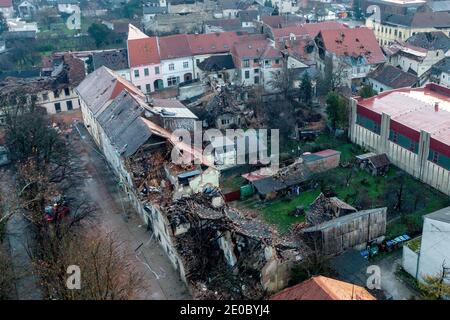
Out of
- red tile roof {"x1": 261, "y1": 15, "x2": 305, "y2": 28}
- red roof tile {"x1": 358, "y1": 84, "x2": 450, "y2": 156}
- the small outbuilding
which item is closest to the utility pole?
red roof tile {"x1": 358, "y1": 84, "x2": 450, "y2": 156}

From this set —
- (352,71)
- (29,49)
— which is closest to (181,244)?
(352,71)

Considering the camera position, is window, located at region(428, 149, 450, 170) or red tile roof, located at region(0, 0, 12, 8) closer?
window, located at region(428, 149, 450, 170)

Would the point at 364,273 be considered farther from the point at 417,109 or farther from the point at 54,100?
the point at 54,100

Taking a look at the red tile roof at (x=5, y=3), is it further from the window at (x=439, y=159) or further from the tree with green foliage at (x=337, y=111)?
the window at (x=439, y=159)

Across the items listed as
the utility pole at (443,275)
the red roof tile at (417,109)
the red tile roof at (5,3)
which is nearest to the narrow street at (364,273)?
the utility pole at (443,275)

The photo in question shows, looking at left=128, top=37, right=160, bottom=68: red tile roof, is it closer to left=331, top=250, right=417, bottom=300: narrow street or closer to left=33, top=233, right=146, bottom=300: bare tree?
left=33, top=233, right=146, bottom=300: bare tree
